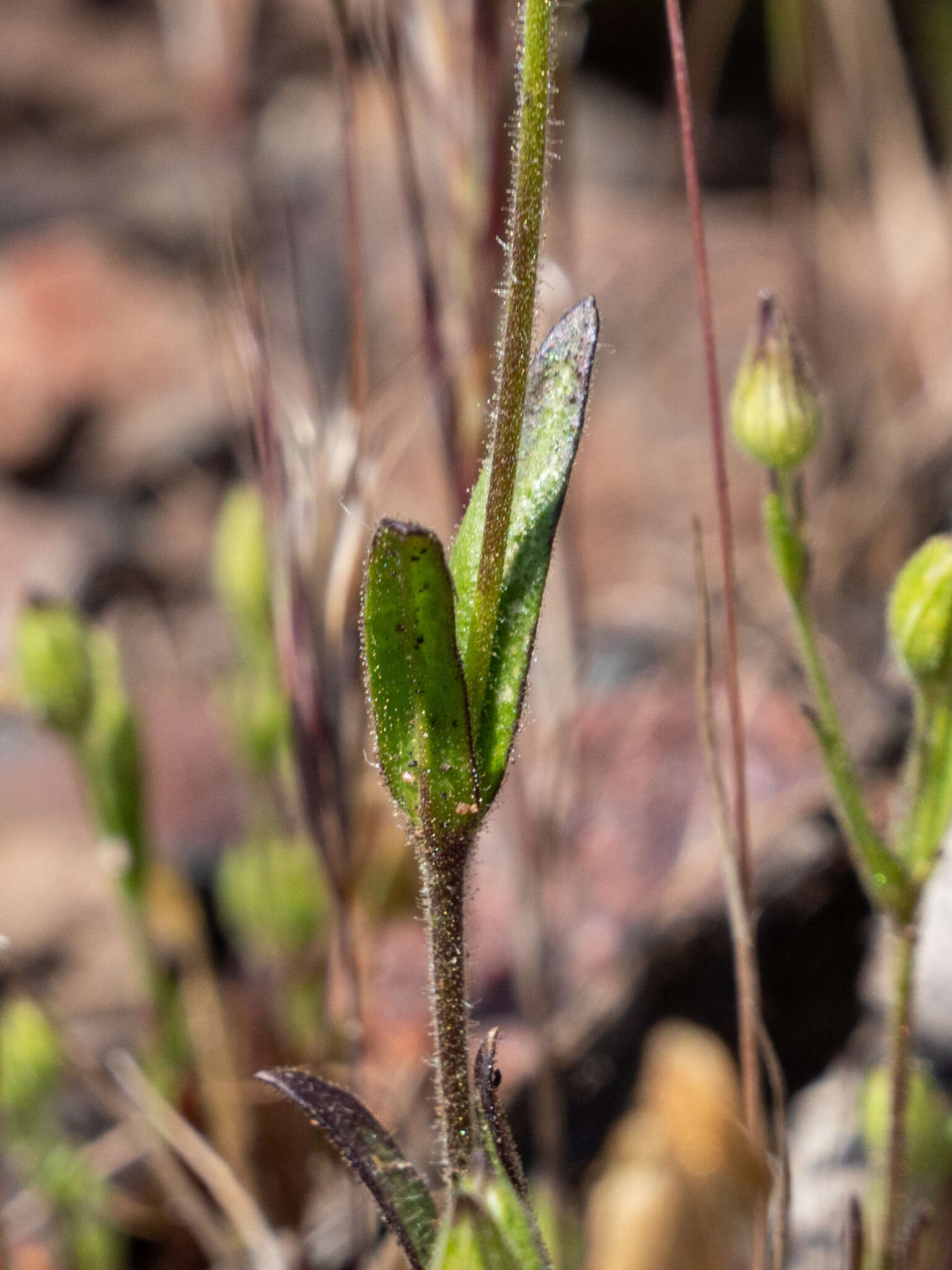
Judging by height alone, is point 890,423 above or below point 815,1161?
above

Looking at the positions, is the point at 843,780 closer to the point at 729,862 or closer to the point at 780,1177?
the point at 729,862

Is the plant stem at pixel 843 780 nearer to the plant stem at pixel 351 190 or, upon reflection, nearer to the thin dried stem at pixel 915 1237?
the thin dried stem at pixel 915 1237

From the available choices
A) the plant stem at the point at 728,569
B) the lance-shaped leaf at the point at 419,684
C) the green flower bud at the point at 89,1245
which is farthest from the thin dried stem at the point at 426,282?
the green flower bud at the point at 89,1245

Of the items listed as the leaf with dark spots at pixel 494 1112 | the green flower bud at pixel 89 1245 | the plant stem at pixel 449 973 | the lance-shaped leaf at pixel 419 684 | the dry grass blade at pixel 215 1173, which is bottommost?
the green flower bud at pixel 89 1245

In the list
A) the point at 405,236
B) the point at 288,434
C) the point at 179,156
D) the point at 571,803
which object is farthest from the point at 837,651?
the point at 179,156

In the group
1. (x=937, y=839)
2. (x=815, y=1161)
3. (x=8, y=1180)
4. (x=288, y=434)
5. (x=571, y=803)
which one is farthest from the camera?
(x=8, y=1180)

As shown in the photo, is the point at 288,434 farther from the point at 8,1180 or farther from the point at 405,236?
the point at 405,236

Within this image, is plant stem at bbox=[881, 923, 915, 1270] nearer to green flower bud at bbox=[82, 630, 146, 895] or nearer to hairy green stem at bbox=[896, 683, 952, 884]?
hairy green stem at bbox=[896, 683, 952, 884]
